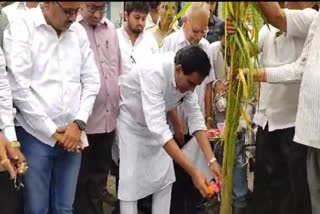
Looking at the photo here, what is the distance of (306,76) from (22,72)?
4.73 ft

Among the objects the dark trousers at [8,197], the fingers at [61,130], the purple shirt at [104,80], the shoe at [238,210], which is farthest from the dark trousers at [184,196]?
the dark trousers at [8,197]

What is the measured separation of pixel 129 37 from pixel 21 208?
152 centimetres

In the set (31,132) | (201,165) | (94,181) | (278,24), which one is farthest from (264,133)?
(31,132)

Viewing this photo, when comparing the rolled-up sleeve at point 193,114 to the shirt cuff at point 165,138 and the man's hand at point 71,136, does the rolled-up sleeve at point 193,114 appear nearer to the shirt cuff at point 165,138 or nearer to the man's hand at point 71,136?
the shirt cuff at point 165,138

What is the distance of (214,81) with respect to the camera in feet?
13.4

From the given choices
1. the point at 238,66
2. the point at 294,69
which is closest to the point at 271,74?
the point at 294,69

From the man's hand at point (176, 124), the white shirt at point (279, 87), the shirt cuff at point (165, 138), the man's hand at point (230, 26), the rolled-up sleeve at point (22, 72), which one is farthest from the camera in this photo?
the man's hand at point (176, 124)

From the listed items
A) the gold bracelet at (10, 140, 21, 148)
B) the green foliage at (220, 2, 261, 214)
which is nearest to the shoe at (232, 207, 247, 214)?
the green foliage at (220, 2, 261, 214)

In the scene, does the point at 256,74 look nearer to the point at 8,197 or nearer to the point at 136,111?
the point at 136,111

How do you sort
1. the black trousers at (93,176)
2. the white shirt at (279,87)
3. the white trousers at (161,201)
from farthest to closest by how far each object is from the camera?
the black trousers at (93,176)
the white trousers at (161,201)
the white shirt at (279,87)

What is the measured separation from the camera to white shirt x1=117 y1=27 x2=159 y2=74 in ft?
12.5

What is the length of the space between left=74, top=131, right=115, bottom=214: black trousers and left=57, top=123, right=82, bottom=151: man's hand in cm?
63

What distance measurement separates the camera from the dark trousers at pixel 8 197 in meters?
2.83

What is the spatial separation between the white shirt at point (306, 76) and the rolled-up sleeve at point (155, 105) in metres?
0.58
